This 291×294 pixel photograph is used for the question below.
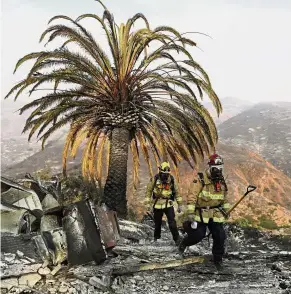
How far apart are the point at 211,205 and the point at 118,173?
18.1 feet

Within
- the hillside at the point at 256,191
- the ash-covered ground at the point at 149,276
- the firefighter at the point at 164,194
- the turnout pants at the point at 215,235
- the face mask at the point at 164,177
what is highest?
the face mask at the point at 164,177

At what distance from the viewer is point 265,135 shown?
56.4 m

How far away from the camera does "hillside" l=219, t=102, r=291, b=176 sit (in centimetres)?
4654

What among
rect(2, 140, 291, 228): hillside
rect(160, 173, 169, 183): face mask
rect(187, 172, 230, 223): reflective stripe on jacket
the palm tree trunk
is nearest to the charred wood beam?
rect(187, 172, 230, 223): reflective stripe on jacket

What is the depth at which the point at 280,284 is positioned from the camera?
5.28m

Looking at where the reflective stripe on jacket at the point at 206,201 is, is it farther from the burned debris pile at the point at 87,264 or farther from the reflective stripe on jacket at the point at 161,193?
the reflective stripe on jacket at the point at 161,193

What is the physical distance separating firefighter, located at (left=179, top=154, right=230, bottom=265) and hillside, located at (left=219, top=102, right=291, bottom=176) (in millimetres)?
37085

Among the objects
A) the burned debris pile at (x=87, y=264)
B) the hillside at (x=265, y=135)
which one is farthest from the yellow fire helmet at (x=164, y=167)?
the hillside at (x=265, y=135)

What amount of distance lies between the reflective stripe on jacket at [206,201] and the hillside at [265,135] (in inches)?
1459

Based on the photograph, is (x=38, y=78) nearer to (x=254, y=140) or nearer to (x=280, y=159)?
(x=280, y=159)

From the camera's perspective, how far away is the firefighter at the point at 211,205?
20.4ft

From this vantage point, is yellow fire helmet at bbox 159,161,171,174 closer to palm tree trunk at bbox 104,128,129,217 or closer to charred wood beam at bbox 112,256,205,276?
charred wood beam at bbox 112,256,205,276

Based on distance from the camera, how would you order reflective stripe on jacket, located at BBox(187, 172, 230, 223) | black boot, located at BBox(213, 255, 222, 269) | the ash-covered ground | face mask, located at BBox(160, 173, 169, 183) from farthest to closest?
face mask, located at BBox(160, 173, 169, 183) < reflective stripe on jacket, located at BBox(187, 172, 230, 223) < black boot, located at BBox(213, 255, 222, 269) < the ash-covered ground

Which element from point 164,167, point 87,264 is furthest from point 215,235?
point 164,167
